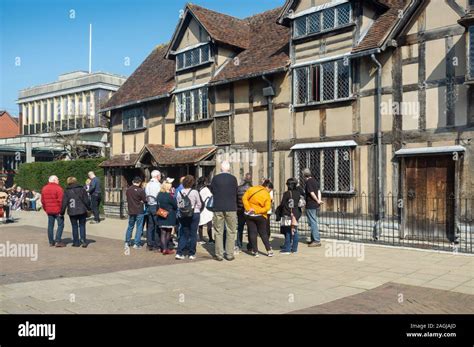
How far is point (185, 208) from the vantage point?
399 inches

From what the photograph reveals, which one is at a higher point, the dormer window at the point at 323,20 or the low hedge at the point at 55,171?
the dormer window at the point at 323,20

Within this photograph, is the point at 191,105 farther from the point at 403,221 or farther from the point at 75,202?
the point at 403,221

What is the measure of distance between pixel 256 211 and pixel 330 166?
15.1 feet

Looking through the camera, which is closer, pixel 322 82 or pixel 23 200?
pixel 322 82

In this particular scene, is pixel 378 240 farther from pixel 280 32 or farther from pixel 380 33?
pixel 280 32

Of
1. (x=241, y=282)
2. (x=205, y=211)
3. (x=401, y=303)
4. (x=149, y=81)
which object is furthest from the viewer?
(x=149, y=81)

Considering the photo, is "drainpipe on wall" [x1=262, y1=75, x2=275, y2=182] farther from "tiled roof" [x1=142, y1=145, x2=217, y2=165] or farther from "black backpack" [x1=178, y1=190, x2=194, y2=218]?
"black backpack" [x1=178, y1=190, x2=194, y2=218]

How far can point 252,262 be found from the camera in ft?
32.5

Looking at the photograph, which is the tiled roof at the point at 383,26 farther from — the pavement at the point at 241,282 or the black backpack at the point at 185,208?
the black backpack at the point at 185,208

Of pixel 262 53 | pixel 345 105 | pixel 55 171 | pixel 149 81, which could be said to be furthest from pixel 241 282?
pixel 55 171

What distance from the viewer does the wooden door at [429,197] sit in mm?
11953

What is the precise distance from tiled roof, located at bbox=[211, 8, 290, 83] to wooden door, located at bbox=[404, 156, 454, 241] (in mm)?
5421

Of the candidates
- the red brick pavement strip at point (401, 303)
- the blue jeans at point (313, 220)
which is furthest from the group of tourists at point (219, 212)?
the red brick pavement strip at point (401, 303)

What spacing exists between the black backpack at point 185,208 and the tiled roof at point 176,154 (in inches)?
277
